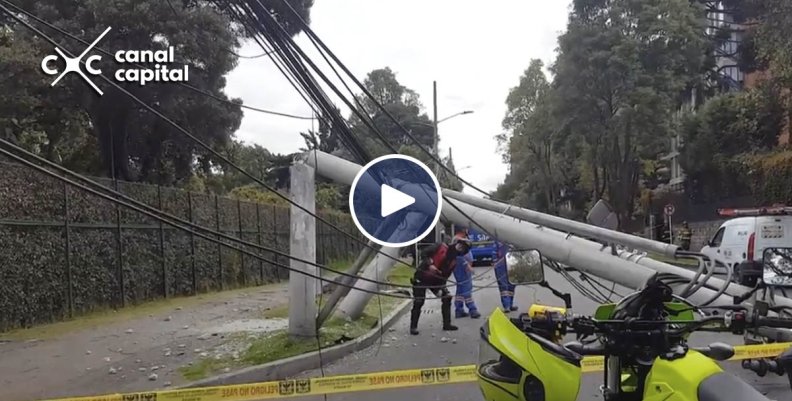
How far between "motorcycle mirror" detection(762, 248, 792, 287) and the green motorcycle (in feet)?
11.1

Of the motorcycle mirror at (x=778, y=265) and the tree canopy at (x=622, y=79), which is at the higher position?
the tree canopy at (x=622, y=79)

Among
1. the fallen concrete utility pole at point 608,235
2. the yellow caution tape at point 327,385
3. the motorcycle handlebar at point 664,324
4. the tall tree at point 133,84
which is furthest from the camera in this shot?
the tall tree at point 133,84

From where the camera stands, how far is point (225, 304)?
14188 millimetres

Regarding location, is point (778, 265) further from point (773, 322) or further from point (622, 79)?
point (622, 79)

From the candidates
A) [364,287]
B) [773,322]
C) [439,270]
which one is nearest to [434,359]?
[364,287]

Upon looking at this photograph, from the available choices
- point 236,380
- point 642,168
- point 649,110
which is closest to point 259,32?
point 236,380

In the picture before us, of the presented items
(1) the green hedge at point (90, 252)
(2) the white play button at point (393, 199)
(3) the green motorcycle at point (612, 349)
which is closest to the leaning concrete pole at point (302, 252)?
(2) the white play button at point (393, 199)

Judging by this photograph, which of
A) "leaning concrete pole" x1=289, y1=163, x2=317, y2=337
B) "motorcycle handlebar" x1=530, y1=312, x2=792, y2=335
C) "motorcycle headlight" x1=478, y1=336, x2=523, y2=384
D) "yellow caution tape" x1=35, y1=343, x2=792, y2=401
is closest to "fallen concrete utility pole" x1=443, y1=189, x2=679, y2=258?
"yellow caution tape" x1=35, y1=343, x2=792, y2=401

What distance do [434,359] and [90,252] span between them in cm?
714

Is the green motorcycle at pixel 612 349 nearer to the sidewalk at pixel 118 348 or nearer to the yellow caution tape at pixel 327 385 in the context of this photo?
the yellow caution tape at pixel 327 385

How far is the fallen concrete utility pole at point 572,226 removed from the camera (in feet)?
23.1

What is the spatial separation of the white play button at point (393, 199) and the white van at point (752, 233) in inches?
353

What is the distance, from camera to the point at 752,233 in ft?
53.5

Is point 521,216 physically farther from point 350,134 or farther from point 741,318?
point 741,318
